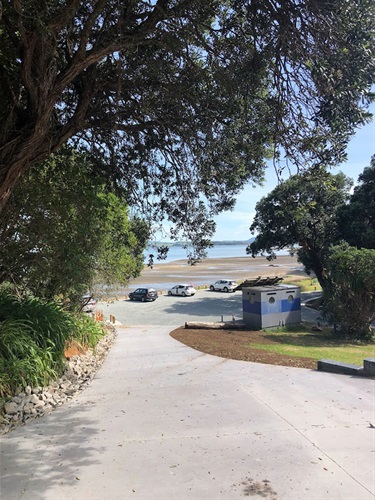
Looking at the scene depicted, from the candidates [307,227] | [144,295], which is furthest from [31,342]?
[144,295]

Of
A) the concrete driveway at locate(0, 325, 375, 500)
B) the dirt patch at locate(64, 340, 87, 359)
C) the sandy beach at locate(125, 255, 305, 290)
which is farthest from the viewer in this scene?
the sandy beach at locate(125, 255, 305, 290)

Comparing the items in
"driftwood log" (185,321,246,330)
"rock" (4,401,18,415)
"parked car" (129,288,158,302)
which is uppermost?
"rock" (4,401,18,415)

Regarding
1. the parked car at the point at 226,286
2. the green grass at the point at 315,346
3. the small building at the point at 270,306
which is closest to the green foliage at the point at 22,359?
the green grass at the point at 315,346

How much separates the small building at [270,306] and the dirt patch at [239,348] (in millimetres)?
1712

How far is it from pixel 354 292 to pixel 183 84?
36.2ft

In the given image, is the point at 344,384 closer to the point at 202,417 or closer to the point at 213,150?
the point at 202,417

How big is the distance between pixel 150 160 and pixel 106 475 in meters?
5.96

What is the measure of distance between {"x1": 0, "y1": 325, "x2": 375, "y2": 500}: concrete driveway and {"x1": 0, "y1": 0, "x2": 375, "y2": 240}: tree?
10.00ft

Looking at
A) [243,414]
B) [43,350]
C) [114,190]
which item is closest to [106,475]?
[243,414]

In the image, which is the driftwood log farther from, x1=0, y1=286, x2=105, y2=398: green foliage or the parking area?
x1=0, y1=286, x2=105, y2=398: green foliage

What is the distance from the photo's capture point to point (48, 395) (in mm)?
5500

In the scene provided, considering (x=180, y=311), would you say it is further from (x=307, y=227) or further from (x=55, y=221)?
(x=55, y=221)

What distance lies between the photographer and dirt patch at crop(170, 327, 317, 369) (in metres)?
7.86

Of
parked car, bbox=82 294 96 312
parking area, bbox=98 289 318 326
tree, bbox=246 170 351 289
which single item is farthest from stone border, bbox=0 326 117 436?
tree, bbox=246 170 351 289
